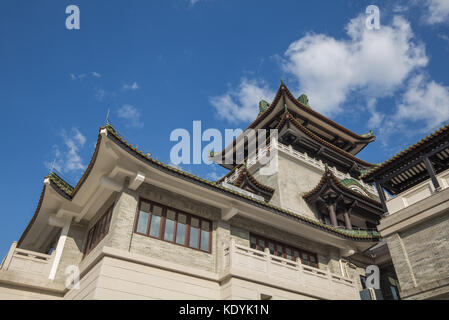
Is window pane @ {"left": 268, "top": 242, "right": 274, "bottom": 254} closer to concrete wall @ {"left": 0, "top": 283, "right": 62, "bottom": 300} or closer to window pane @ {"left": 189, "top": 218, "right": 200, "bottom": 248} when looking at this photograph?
window pane @ {"left": 189, "top": 218, "right": 200, "bottom": 248}

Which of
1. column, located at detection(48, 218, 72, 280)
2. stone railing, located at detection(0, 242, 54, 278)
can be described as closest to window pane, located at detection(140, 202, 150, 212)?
column, located at detection(48, 218, 72, 280)

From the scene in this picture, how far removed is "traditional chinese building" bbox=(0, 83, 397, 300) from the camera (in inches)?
422

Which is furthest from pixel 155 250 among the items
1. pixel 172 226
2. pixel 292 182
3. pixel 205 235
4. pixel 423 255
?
pixel 292 182

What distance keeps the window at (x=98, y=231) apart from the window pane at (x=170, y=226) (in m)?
1.91

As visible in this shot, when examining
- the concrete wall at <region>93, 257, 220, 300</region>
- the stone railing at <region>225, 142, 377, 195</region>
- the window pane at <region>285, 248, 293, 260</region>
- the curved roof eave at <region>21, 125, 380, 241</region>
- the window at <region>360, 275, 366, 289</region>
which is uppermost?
the stone railing at <region>225, 142, 377, 195</region>

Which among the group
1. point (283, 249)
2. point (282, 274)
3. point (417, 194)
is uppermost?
point (417, 194)

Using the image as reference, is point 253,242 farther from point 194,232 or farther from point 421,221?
point 421,221

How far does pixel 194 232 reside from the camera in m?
12.4

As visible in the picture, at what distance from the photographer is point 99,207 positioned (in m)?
13.5

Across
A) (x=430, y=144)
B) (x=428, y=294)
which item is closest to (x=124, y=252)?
(x=428, y=294)

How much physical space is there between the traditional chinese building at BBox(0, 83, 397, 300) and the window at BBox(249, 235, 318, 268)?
0.04 metres

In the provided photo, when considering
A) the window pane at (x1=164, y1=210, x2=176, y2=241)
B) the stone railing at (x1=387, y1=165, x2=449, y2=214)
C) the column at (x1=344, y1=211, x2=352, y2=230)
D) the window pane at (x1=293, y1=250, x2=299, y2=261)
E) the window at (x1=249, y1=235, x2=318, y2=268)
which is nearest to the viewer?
the window pane at (x1=164, y1=210, x2=176, y2=241)

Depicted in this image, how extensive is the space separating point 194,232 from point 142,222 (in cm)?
189
